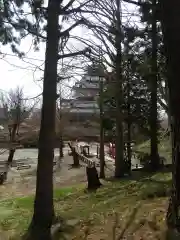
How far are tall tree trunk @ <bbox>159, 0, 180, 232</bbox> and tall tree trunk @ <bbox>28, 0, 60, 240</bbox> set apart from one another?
288 centimetres

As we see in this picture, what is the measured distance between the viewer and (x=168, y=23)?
4418mm

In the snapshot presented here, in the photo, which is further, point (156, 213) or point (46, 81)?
point (46, 81)

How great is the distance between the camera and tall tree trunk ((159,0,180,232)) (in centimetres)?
438

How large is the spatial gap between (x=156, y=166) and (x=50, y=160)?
986 centimetres

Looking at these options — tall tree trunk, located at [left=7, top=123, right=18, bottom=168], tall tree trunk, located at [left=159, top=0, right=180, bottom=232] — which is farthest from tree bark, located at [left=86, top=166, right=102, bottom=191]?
tall tree trunk, located at [left=7, top=123, right=18, bottom=168]

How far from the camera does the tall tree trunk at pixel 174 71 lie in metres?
4.38

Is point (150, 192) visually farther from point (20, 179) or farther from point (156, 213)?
point (20, 179)

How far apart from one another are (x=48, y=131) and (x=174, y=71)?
3.16 m

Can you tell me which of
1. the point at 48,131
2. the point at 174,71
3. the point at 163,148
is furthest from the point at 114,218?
the point at 163,148

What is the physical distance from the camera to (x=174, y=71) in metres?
4.39

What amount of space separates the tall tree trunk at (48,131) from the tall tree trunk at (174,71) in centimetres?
288

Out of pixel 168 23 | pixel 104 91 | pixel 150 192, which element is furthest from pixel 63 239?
pixel 104 91

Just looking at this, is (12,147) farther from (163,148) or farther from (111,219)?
(111,219)

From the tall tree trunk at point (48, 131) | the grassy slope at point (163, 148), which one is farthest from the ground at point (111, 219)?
the grassy slope at point (163, 148)
